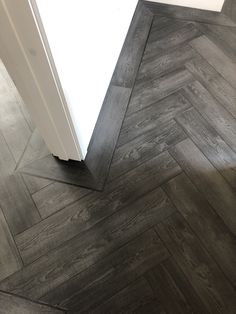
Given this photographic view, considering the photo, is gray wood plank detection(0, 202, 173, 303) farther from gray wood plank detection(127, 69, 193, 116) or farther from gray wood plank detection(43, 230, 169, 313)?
gray wood plank detection(127, 69, 193, 116)

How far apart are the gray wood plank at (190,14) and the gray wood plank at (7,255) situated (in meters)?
1.59

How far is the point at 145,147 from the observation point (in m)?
1.35

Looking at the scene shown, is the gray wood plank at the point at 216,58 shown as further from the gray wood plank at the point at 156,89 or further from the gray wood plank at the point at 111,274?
the gray wood plank at the point at 111,274

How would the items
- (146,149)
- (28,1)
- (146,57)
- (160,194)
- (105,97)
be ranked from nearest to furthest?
1. (28,1)
2. (160,194)
3. (146,149)
4. (105,97)
5. (146,57)

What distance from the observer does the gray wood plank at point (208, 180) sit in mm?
1169

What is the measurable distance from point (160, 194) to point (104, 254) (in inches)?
13.4

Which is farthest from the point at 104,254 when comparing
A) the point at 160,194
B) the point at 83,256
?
the point at 160,194

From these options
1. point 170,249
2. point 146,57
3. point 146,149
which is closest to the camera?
point 170,249

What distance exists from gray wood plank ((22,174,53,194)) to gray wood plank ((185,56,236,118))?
956 mm

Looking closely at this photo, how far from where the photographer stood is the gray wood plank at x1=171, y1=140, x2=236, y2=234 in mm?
1169

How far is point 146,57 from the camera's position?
1652mm

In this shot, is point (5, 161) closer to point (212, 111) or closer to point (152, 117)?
point (152, 117)

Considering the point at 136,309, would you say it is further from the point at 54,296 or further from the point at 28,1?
the point at 28,1

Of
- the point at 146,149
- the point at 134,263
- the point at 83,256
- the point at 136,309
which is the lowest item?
the point at 136,309
